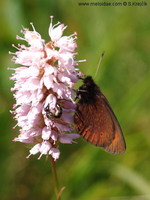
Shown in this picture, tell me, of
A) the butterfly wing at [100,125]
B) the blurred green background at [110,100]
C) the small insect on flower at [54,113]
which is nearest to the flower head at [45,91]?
the small insect on flower at [54,113]

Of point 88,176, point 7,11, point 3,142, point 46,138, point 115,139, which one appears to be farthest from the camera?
point 7,11

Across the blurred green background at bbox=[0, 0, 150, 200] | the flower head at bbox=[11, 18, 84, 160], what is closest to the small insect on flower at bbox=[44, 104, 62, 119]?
the flower head at bbox=[11, 18, 84, 160]

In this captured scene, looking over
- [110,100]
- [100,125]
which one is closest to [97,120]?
[100,125]

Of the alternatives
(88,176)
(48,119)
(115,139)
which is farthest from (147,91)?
(48,119)

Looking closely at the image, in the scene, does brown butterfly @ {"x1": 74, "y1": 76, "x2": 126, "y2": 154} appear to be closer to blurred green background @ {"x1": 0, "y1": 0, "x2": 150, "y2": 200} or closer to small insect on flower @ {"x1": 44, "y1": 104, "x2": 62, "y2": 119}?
small insect on flower @ {"x1": 44, "y1": 104, "x2": 62, "y2": 119}

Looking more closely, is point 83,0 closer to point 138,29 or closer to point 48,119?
point 138,29
